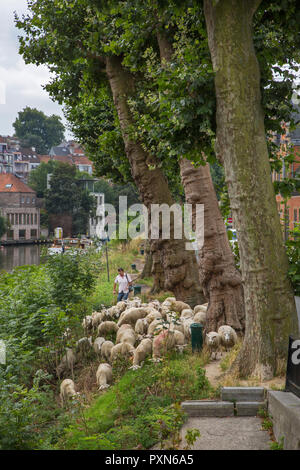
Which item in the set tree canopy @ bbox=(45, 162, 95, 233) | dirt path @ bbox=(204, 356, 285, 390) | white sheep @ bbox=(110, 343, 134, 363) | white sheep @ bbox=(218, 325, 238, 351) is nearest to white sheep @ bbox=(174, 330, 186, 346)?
white sheep @ bbox=(218, 325, 238, 351)

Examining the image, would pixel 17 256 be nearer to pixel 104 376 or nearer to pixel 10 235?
pixel 10 235

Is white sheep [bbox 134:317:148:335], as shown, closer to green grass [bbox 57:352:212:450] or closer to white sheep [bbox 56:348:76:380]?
white sheep [bbox 56:348:76:380]

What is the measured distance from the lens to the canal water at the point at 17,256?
2224 inches

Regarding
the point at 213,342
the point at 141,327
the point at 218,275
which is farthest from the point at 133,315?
the point at 213,342

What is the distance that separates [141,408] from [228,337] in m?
3.43

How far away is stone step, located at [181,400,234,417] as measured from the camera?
7223 millimetres

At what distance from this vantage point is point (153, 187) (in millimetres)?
15930

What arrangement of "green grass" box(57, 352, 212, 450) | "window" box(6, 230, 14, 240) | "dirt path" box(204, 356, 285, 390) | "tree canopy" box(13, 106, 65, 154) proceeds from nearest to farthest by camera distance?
"green grass" box(57, 352, 212, 450)
"dirt path" box(204, 356, 285, 390)
"window" box(6, 230, 14, 240)
"tree canopy" box(13, 106, 65, 154)

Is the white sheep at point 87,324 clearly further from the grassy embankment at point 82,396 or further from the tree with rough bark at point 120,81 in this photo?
the tree with rough bark at point 120,81

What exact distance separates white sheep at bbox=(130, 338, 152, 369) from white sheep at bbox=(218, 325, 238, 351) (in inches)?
59.1

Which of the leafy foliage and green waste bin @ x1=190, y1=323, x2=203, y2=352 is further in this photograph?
green waste bin @ x1=190, y1=323, x2=203, y2=352
